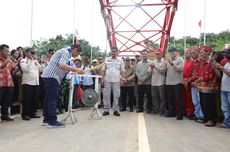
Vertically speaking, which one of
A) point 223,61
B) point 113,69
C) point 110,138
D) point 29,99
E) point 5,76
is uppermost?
point 223,61

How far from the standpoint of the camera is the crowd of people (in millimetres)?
6566

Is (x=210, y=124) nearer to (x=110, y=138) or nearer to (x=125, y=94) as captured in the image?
(x=110, y=138)

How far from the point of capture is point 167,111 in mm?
9070

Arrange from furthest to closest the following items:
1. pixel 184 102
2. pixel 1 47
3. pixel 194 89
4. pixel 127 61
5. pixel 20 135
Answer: pixel 127 61 → pixel 184 102 → pixel 194 89 → pixel 1 47 → pixel 20 135

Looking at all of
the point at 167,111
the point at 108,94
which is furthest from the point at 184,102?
the point at 108,94

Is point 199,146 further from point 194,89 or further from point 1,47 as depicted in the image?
point 1,47

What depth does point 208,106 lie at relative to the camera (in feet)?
24.0

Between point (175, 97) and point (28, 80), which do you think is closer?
point (28, 80)

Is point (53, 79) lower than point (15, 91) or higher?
higher

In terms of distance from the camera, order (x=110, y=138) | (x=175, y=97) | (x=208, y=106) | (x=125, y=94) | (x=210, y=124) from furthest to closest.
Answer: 1. (x=125, y=94)
2. (x=175, y=97)
3. (x=208, y=106)
4. (x=210, y=124)
5. (x=110, y=138)

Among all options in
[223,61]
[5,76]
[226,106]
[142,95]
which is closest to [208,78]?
[223,61]

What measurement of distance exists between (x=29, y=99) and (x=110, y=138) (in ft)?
11.2

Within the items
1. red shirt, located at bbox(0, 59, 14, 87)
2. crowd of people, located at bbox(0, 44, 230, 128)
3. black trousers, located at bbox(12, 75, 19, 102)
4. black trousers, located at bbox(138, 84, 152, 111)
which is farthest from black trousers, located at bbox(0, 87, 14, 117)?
black trousers, located at bbox(138, 84, 152, 111)

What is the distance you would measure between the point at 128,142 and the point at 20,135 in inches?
72.2
